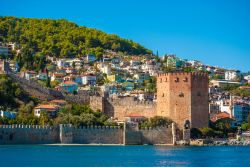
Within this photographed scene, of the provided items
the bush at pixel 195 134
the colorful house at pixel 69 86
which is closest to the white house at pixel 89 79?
the colorful house at pixel 69 86

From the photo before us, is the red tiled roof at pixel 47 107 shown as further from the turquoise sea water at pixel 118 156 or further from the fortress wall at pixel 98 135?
the turquoise sea water at pixel 118 156

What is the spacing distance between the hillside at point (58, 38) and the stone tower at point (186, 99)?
3714 cm

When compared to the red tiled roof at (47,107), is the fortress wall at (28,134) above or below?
below

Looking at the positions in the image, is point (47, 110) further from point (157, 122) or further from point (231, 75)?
point (231, 75)

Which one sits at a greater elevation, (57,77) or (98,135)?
(57,77)

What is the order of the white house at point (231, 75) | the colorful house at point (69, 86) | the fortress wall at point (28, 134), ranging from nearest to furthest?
1. the fortress wall at point (28, 134)
2. the colorful house at point (69, 86)
3. the white house at point (231, 75)

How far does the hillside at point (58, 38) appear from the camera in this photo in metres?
88.8

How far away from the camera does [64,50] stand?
90.4 m

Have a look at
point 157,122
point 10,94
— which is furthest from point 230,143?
point 10,94

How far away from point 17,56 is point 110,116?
23.8 metres

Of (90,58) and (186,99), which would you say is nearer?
(186,99)

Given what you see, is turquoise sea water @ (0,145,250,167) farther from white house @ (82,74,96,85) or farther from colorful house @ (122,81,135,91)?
colorful house @ (122,81,135,91)

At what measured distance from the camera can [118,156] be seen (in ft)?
126

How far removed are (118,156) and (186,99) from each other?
1236 centimetres
